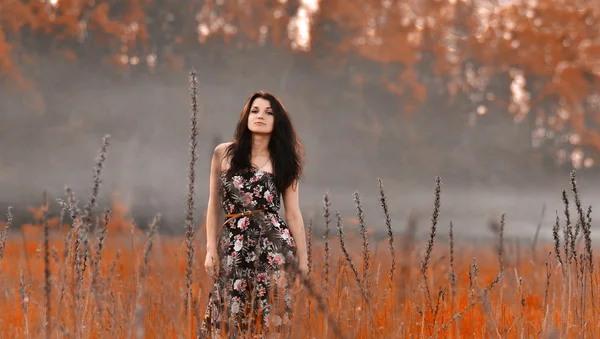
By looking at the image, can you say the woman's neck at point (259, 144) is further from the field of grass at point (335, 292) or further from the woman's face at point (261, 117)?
the field of grass at point (335, 292)

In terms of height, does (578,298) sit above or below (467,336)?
above

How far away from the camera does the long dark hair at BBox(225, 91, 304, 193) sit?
359cm

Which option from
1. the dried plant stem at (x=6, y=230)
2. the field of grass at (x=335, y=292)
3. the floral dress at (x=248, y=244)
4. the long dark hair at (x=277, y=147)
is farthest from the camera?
the long dark hair at (x=277, y=147)

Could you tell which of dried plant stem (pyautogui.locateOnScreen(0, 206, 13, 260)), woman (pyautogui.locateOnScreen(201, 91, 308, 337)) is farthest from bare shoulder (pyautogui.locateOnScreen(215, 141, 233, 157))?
dried plant stem (pyautogui.locateOnScreen(0, 206, 13, 260))

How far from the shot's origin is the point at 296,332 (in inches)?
56.6

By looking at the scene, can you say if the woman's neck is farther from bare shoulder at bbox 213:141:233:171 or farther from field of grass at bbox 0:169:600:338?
field of grass at bbox 0:169:600:338

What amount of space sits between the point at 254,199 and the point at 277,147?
14.9 inches

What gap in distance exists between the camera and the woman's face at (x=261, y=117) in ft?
11.8

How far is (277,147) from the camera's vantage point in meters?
3.67

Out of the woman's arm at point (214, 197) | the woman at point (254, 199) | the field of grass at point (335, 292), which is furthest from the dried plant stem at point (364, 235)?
the woman's arm at point (214, 197)

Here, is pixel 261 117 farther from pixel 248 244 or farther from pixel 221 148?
pixel 248 244

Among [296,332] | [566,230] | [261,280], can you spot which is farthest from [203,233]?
[296,332]

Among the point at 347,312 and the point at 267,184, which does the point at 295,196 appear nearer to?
the point at 267,184

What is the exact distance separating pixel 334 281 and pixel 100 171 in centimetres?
155
